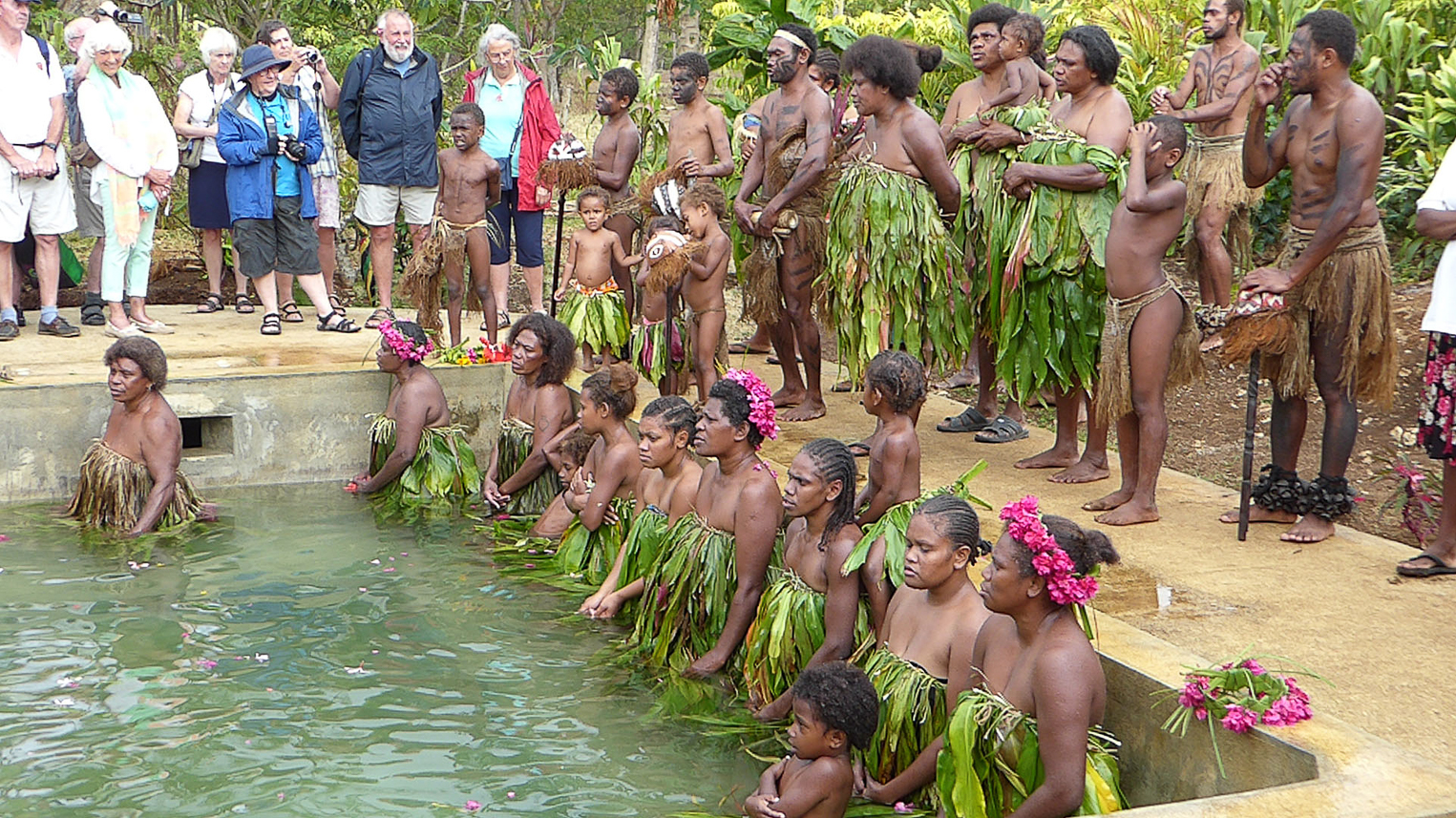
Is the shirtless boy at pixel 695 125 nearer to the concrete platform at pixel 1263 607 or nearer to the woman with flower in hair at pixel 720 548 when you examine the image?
the concrete platform at pixel 1263 607

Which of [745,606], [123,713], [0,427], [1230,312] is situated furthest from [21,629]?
[1230,312]

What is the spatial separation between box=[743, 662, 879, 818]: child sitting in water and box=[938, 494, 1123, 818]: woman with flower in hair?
0.91ft

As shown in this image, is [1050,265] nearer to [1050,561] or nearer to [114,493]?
[1050,561]

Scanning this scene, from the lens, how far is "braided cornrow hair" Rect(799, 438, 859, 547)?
4750 millimetres

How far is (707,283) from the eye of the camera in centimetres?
716

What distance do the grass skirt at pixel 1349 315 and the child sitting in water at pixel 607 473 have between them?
101 inches

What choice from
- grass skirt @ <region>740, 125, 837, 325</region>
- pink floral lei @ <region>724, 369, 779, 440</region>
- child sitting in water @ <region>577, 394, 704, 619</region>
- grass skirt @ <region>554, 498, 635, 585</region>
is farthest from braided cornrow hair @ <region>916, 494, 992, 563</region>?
grass skirt @ <region>740, 125, 837, 325</region>

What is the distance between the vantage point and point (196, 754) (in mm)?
4645

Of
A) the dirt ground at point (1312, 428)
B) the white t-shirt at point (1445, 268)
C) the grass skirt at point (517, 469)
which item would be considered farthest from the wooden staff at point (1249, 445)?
the grass skirt at point (517, 469)

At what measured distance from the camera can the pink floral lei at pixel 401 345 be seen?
773cm

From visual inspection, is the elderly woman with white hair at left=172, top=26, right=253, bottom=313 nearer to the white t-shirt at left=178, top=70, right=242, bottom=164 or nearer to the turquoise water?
the white t-shirt at left=178, top=70, right=242, bottom=164

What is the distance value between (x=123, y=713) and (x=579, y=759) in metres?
1.52

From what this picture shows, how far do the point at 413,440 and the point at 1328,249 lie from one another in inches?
177

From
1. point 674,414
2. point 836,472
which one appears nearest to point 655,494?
point 674,414
